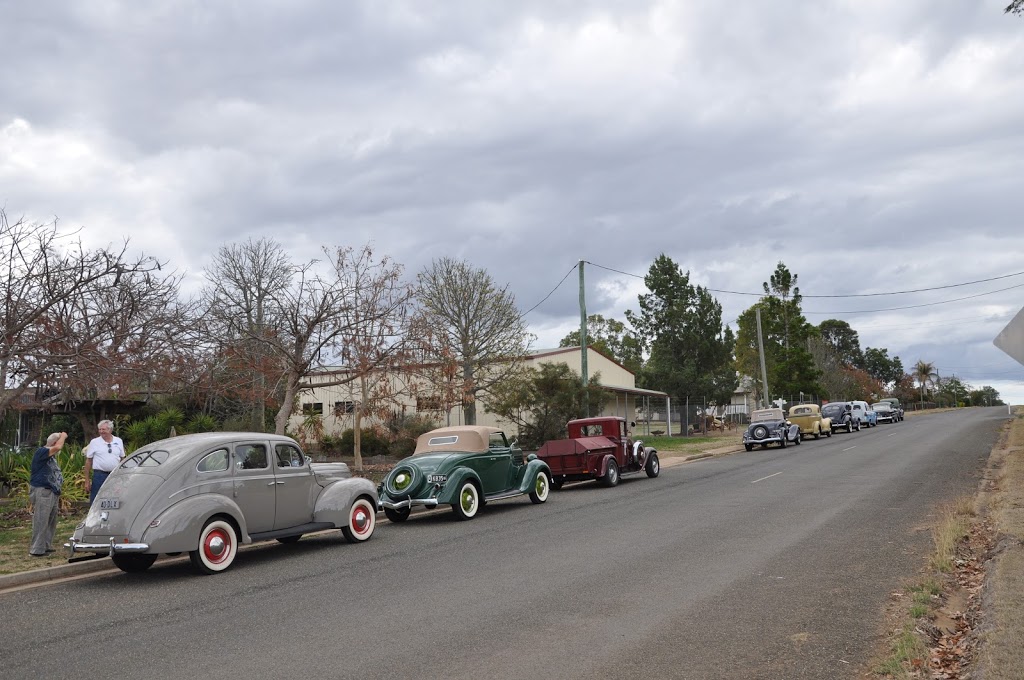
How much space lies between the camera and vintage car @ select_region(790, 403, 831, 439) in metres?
41.1

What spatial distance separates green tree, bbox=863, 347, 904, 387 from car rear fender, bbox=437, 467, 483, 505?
13217 cm

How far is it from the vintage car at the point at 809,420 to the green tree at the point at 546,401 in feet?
47.6

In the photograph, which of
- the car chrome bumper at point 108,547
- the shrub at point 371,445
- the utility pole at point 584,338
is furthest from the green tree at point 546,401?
the car chrome bumper at point 108,547

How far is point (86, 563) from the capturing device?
1086cm

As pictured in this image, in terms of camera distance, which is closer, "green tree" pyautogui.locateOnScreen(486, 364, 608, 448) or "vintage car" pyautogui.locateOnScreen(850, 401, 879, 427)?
"green tree" pyautogui.locateOnScreen(486, 364, 608, 448)

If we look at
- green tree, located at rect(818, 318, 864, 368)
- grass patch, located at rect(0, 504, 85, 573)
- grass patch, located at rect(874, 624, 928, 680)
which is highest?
green tree, located at rect(818, 318, 864, 368)

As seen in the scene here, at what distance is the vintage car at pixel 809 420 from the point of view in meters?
41.1

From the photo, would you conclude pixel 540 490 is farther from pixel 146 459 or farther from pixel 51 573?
pixel 51 573

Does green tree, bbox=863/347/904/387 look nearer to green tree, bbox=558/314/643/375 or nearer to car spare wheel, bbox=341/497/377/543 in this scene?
green tree, bbox=558/314/643/375

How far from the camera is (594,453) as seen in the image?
20469 millimetres

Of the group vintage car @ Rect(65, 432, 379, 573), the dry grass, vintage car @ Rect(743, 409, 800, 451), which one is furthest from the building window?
vintage car @ Rect(743, 409, 800, 451)

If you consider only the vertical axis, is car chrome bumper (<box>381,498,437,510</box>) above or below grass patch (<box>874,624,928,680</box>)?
above

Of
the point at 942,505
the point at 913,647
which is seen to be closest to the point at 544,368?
the point at 942,505

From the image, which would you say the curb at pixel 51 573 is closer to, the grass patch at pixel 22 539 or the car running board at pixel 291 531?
the grass patch at pixel 22 539
